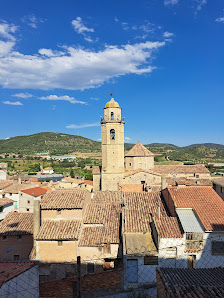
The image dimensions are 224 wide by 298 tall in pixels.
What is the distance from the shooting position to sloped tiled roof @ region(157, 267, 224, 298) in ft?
21.3

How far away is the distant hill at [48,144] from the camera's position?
159875mm

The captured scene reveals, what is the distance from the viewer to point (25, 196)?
35.1m

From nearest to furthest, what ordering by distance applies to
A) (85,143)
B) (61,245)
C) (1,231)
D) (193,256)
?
(193,256)
(61,245)
(1,231)
(85,143)

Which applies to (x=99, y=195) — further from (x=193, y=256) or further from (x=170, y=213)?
(x=193, y=256)

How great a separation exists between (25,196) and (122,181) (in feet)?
46.4

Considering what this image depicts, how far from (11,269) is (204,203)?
40.5ft

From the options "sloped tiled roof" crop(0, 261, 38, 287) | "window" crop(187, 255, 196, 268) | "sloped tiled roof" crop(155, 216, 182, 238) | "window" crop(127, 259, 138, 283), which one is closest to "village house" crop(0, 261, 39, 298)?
"sloped tiled roof" crop(0, 261, 38, 287)

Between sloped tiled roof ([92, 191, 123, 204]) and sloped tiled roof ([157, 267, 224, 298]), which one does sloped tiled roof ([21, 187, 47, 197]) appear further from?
sloped tiled roof ([157, 267, 224, 298])

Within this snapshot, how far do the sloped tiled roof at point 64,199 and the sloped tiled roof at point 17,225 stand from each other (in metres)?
3.42

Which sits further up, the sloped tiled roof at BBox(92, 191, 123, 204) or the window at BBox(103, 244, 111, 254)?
the sloped tiled roof at BBox(92, 191, 123, 204)

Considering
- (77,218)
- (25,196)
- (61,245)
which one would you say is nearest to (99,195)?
(77,218)

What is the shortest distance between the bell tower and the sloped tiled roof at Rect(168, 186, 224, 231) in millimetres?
16821

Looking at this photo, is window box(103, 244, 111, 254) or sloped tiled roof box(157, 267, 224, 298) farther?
window box(103, 244, 111, 254)

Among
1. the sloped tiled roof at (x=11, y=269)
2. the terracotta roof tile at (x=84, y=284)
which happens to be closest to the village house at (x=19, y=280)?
the sloped tiled roof at (x=11, y=269)
